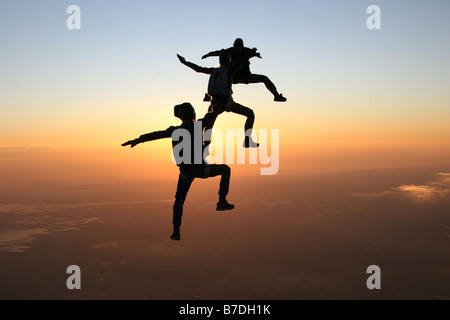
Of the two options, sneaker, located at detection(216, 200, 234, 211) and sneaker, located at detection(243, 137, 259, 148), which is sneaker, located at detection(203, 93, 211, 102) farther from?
sneaker, located at detection(216, 200, 234, 211)

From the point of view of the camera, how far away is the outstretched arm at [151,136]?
7223mm

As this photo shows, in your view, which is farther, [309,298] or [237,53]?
[309,298]

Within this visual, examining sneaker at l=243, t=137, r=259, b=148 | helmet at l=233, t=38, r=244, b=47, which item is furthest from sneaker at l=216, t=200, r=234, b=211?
helmet at l=233, t=38, r=244, b=47

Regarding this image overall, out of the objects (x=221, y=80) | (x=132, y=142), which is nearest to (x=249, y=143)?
(x=221, y=80)

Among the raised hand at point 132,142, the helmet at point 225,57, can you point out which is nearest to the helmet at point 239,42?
the helmet at point 225,57

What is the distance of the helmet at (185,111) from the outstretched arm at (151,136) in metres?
0.32

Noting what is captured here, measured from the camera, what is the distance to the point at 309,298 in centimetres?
19150

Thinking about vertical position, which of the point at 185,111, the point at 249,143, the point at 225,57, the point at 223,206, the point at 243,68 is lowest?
the point at 223,206

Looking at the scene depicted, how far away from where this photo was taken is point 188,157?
812cm

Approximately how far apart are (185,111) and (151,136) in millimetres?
818

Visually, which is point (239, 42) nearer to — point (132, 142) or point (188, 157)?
point (188, 157)
